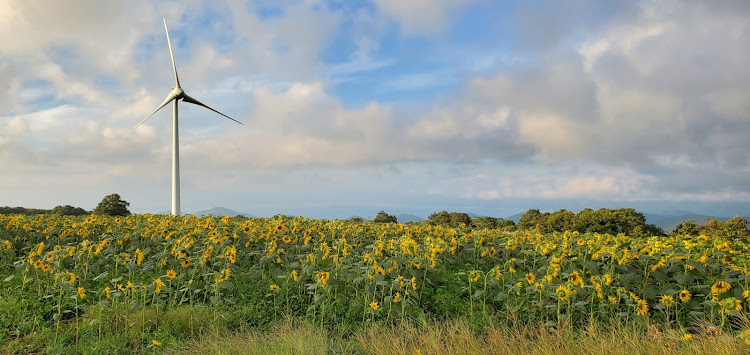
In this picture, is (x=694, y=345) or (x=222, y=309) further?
(x=222, y=309)

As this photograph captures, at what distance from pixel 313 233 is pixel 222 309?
11.9 ft

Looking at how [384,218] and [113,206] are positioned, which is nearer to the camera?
[384,218]

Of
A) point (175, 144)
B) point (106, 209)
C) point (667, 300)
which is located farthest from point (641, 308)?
point (106, 209)

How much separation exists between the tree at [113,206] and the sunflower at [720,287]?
3282cm

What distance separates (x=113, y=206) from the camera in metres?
32.9

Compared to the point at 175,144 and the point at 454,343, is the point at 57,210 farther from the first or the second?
the point at 454,343

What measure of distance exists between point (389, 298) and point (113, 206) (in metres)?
30.7

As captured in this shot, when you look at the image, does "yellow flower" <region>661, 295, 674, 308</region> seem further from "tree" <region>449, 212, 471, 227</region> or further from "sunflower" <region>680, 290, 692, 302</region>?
"tree" <region>449, 212, 471, 227</region>

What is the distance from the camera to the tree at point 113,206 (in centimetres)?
3256

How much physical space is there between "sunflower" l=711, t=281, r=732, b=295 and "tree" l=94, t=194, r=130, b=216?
3282 centimetres

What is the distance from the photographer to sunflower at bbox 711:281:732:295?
7105mm

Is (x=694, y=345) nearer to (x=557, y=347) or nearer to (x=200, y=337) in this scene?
(x=557, y=347)

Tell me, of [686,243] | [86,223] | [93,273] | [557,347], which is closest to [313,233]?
[93,273]

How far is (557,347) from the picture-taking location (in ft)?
18.8
